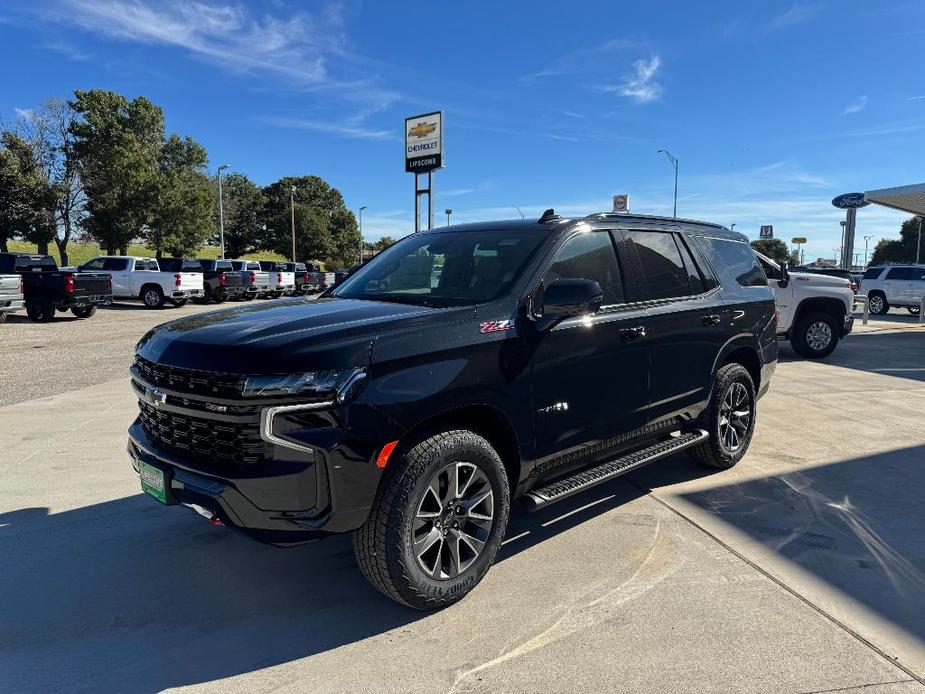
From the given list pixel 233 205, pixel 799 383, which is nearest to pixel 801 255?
pixel 233 205

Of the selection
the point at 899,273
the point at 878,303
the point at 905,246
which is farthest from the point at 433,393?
the point at 905,246

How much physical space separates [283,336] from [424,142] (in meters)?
26.5

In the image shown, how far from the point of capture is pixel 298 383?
2656mm

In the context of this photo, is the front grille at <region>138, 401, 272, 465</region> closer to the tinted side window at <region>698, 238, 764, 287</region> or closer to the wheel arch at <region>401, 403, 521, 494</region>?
the wheel arch at <region>401, 403, 521, 494</region>

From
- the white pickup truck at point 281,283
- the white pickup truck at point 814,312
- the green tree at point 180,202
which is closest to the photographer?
the white pickup truck at point 814,312

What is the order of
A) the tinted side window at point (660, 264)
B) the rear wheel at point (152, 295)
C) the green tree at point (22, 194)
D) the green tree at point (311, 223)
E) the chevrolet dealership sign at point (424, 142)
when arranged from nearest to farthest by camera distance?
the tinted side window at point (660, 264)
the rear wheel at point (152, 295)
the chevrolet dealership sign at point (424, 142)
the green tree at point (22, 194)
the green tree at point (311, 223)

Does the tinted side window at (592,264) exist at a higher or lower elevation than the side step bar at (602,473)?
higher

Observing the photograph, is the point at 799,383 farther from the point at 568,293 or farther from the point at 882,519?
the point at 568,293

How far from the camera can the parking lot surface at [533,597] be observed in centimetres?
→ 265

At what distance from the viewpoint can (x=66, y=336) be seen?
46.9 ft

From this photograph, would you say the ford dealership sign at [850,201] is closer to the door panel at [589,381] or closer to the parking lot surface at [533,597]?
→ the parking lot surface at [533,597]

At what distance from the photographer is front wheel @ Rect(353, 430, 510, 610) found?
2.82 metres

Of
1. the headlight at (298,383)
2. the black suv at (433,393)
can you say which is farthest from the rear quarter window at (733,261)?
the headlight at (298,383)

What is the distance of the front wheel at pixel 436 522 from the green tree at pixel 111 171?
40873 mm
